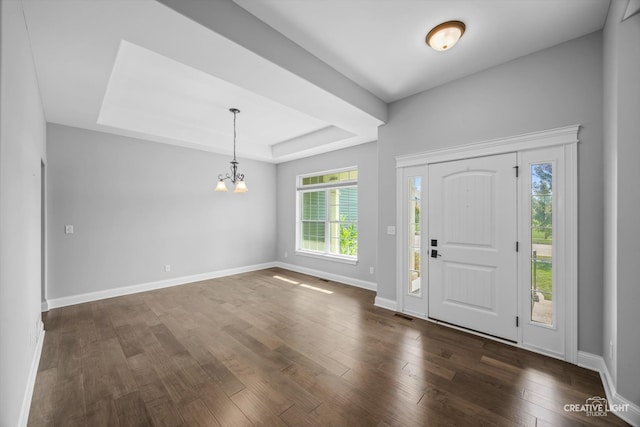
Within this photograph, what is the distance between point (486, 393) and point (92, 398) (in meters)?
3.01

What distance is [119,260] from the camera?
178 inches

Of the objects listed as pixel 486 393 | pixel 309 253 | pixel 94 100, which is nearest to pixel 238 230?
pixel 309 253

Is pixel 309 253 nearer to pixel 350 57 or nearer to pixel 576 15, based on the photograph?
pixel 350 57

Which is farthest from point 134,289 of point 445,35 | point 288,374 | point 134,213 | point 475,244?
point 445,35

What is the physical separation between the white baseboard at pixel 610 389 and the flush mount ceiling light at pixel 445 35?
9.79 ft

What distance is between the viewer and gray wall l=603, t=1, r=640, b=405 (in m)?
1.78

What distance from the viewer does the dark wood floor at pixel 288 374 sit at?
1.84 m

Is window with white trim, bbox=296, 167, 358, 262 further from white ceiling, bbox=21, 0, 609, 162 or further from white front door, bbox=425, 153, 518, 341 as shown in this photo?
white front door, bbox=425, 153, 518, 341

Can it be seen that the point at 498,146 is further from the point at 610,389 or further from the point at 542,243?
the point at 610,389

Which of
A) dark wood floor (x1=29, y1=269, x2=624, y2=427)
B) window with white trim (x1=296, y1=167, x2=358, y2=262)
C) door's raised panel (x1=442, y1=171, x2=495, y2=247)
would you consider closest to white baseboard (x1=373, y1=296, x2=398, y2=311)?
dark wood floor (x1=29, y1=269, x2=624, y2=427)

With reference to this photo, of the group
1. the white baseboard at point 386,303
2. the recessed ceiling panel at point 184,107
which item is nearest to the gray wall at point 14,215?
the recessed ceiling panel at point 184,107

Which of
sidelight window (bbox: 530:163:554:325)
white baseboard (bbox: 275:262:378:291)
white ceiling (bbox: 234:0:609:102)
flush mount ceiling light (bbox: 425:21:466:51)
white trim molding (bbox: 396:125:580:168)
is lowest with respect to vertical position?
white baseboard (bbox: 275:262:378:291)

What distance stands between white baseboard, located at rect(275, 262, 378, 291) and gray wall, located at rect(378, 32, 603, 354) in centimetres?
258

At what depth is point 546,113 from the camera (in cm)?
263
